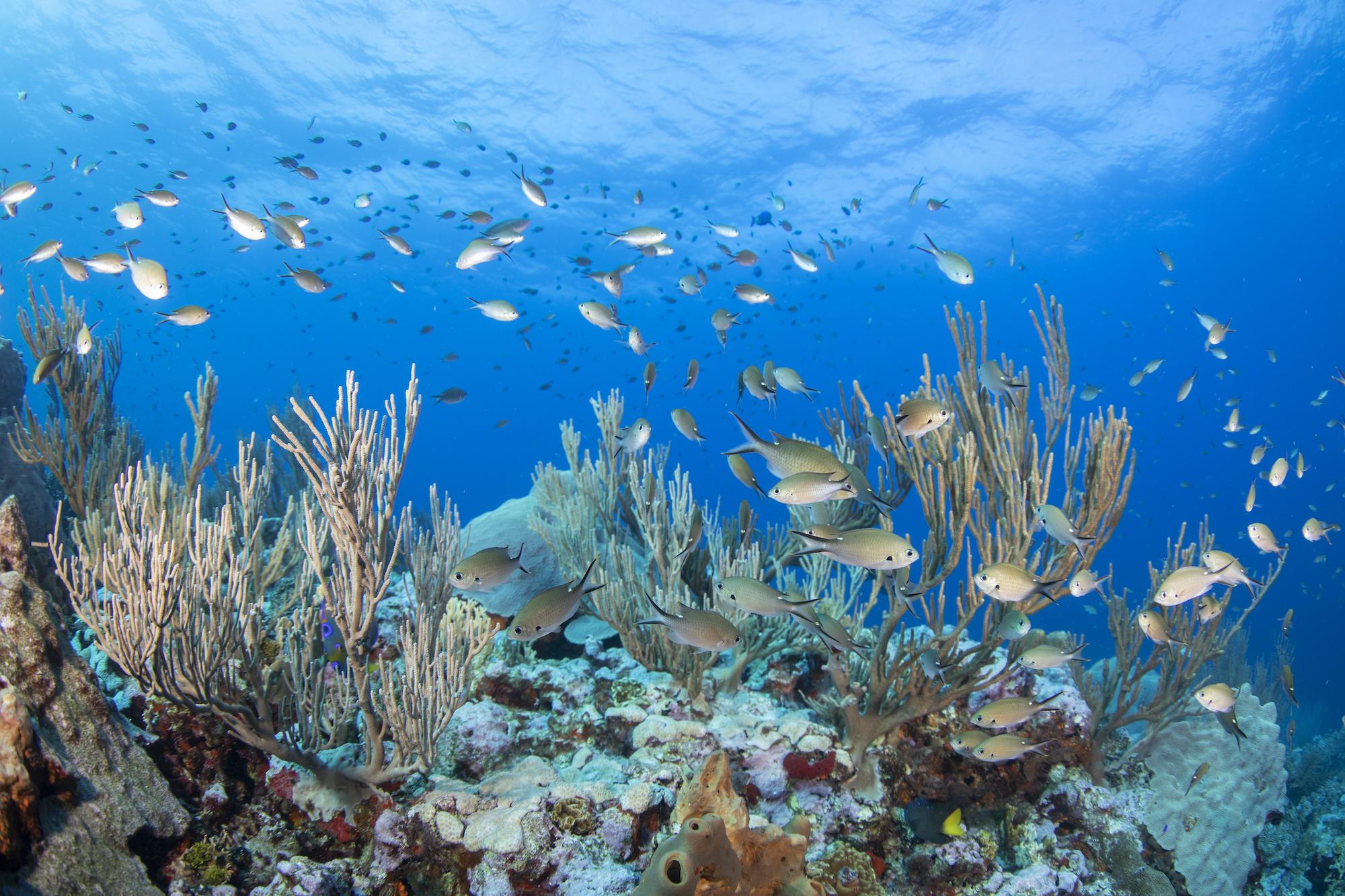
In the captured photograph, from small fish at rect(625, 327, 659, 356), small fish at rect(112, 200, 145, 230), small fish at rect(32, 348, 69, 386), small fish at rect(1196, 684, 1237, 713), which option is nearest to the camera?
small fish at rect(1196, 684, 1237, 713)

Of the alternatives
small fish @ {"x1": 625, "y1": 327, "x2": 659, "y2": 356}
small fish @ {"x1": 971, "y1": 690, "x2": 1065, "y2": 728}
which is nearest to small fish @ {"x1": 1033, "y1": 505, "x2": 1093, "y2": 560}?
small fish @ {"x1": 971, "y1": 690, "x2": 1065, "y2": 728}

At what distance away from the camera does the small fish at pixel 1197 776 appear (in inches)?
218

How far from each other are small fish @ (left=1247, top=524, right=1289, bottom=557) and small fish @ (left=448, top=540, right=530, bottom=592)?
6.78 meters

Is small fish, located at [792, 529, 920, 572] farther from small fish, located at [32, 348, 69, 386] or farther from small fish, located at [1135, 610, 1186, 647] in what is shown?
small fish, located at [32, 348, 69, 386]

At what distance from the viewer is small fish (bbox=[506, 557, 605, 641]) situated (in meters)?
3.38

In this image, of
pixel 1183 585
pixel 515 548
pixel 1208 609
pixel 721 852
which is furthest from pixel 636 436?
pixel 1208 609

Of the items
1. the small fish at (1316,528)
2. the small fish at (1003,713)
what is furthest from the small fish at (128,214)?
the small fish at (1316,528)

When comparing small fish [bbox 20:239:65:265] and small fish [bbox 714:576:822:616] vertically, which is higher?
small fish [bbox 20:239:65:265]

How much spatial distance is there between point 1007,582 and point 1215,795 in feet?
14.7

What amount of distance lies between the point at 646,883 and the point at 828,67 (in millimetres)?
25037

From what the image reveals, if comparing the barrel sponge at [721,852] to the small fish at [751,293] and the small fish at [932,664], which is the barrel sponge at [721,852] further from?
the small fish at [751,293]

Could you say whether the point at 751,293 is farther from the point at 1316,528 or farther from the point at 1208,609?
the point at 1316,528

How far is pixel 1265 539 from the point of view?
238 inches

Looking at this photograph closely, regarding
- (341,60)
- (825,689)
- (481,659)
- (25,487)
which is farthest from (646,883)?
(341,60)
